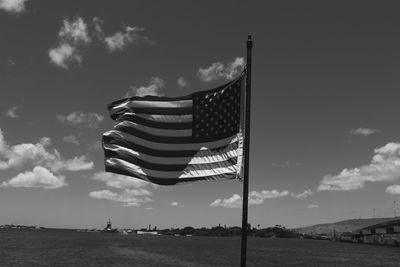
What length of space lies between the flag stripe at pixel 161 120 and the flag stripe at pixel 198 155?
904 millimetres

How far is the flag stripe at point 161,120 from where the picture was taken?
14.1m

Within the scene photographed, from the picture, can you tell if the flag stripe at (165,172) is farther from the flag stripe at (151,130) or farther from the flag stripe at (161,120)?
the flag stripe at (161,120)

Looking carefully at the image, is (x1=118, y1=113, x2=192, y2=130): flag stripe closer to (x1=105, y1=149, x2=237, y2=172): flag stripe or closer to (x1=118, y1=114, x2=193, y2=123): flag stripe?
(x1=118, y1=114, x2=193, y2=123): flag stripe

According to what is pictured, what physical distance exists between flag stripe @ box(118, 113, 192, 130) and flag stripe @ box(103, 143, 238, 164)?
0.90 m

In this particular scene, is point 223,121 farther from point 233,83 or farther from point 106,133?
point 106,133

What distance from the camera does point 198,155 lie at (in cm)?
1405

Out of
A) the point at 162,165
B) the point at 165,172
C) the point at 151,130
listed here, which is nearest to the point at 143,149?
the point at 151,130

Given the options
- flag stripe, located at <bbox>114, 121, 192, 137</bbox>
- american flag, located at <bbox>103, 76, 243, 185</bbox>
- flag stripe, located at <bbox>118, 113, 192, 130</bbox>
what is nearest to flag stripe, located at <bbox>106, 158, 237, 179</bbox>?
american flag, located at <bbox>103, 76, 243, 185</bbox>

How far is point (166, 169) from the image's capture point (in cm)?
1417

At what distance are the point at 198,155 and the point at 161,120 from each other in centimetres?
157

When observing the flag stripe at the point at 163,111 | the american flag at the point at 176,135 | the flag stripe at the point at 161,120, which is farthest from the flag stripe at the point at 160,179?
the flag stripe at the point at 163,111

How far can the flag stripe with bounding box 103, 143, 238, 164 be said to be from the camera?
543 inches

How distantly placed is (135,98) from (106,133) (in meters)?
1.41

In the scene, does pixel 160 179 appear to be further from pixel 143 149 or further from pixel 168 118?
pixel 168 118
